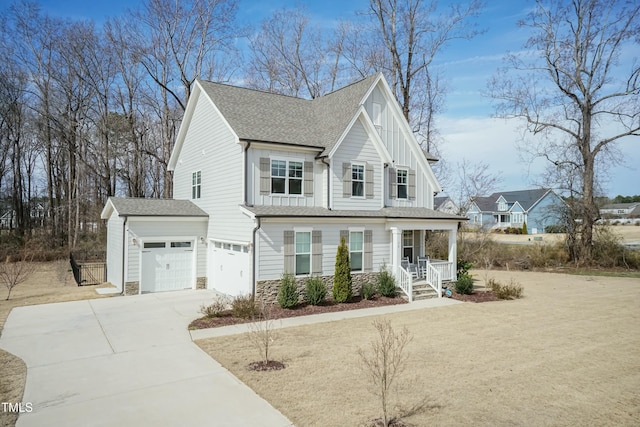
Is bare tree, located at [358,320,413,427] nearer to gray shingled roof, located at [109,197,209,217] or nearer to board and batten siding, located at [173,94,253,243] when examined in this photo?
board and batten siding, located at [173,94,253,243]

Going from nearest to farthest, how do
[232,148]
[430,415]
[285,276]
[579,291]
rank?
[430,415], [285,276], [232,148], [579,291]

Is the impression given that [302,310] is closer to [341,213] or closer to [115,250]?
[341,213]

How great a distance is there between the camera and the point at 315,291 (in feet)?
47.0

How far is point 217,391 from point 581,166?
3001 centimetres

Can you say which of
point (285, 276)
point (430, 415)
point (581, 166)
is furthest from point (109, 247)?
point (581, 166)

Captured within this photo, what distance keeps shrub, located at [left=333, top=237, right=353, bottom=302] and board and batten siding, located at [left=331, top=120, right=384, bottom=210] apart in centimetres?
225

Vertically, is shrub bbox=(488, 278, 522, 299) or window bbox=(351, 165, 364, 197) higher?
window bbox=(351, 165, 364, 197)

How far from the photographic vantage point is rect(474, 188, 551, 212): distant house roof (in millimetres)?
63128

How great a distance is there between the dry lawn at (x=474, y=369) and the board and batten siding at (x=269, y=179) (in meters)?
5.43

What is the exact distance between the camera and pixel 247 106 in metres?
17.4

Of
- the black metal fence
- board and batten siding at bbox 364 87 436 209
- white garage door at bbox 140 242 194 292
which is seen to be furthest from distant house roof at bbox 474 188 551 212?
the black metal fence

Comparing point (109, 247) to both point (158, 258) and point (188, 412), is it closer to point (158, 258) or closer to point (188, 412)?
point (158, 258)

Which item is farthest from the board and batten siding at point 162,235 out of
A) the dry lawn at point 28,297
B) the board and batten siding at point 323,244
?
the board and batten siding at point 323,244

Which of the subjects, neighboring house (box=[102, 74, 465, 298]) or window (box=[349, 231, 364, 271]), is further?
window (box=[349, 231, 364, 271])
